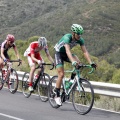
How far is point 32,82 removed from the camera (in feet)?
34.9

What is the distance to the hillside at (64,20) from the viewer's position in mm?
99562

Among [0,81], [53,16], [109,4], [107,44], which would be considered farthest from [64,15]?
[0,81]

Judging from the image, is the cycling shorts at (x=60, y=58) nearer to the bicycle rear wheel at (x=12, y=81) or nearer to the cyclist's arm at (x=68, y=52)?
the cyclist's arm at (x=68, y=52)

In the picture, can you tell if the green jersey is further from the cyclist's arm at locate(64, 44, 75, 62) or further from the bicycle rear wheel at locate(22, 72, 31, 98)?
the bicycle rear wheel at locate(22, 72, 31, 98)

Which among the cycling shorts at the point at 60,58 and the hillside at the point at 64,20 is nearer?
the cycling shorts at the point at 60,58

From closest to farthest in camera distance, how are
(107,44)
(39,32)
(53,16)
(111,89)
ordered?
(111,89), (107,44), (39,32), (53,16)

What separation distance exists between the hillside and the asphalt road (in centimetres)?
7875

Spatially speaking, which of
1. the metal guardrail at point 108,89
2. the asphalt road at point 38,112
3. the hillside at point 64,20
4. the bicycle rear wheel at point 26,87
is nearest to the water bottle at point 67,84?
the asphalt road at point 38,112

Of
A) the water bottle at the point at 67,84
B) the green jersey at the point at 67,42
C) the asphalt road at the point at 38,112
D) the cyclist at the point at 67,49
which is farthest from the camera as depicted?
the water bottle at the point at 67,84

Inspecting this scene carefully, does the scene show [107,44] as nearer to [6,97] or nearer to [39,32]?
[39,32]

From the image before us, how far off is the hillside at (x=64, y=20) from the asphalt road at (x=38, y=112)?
78.7 metres

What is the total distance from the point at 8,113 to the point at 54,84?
171cm

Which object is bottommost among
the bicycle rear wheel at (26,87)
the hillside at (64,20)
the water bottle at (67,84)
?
the hillside at (64,20)

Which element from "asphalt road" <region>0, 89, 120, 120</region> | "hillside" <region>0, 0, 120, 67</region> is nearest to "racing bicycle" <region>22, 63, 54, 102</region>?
"asphalt road" <region>0, 89, 120, 120</region>
